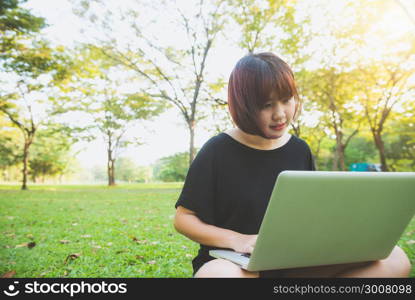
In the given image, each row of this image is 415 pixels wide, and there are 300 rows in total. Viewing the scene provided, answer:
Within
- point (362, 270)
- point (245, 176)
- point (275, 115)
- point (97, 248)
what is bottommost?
point (97, 248)

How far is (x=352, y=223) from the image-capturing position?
1035mm

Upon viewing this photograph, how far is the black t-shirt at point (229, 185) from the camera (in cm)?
138

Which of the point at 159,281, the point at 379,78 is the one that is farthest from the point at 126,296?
the point at 379,78

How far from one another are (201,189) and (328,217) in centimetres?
58

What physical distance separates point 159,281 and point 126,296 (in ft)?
0.58

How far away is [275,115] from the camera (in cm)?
143

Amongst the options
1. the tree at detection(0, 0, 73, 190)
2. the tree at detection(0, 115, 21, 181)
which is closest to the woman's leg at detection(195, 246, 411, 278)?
the tree at detection(0, 0, 73, 190)

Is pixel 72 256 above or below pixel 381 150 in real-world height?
below

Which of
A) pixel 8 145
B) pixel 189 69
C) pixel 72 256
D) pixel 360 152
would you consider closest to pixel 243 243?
pixel 72 256

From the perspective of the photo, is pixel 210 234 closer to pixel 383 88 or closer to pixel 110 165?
pixel 383 88

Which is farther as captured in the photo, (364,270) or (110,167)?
(110,167)

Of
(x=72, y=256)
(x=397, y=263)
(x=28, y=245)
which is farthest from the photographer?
(x=28, y=245)

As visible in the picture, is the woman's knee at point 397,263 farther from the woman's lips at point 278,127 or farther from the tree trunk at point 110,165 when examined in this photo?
the tree trunk at point 110,165

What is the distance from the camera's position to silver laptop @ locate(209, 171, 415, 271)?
0.90 metres
